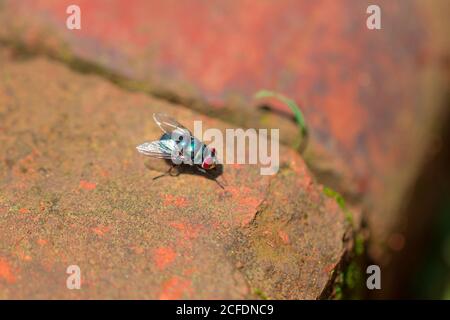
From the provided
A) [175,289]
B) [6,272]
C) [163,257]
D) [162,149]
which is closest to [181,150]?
[162,149]

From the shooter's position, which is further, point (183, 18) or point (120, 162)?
point (183, 18)

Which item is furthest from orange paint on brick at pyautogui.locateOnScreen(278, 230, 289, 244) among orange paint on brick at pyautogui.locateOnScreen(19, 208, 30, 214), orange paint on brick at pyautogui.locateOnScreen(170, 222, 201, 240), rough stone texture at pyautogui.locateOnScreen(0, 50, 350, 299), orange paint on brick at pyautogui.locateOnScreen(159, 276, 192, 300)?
orange paint on brick at pyautogui.locateOnScreen(19, 208, 30, 214)

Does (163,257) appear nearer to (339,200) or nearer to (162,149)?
(162,149)

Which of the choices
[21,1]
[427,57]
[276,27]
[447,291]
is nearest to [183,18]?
[276,27]

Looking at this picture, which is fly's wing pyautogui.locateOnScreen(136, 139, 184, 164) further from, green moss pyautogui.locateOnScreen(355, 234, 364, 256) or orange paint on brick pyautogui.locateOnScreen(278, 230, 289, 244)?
green moss pyautogui.locateOnScreen(355, 234, 364, 256)

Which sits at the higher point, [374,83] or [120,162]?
[374,83]

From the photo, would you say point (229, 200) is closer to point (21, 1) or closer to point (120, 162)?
point (120, 162)
